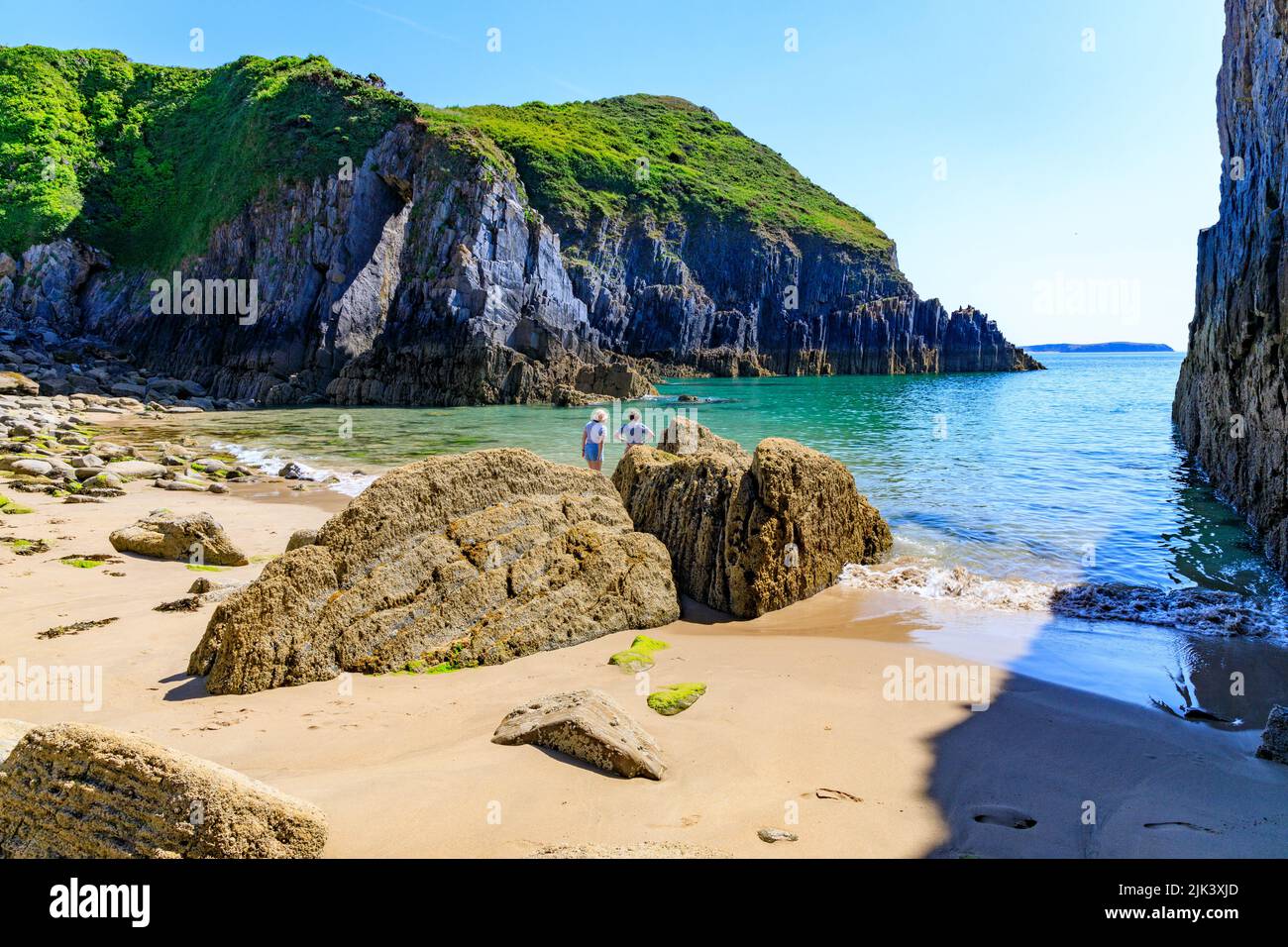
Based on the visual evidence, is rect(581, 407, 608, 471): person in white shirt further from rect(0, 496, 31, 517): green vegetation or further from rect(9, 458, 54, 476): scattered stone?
rect(9, 458, 54, 476): scattered stone

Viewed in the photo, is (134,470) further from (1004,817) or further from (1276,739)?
(1276,739)

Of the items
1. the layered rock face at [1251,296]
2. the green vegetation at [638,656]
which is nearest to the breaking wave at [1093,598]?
the layered rock face at [1251,296]

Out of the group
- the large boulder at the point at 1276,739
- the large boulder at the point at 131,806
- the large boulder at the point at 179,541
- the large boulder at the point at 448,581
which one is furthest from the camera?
the large boulder at the point at 179,541

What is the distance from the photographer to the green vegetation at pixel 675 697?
5191 millimetres

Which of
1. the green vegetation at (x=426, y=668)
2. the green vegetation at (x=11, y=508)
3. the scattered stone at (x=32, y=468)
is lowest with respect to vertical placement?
the green vegetation at (x=426, y=668)

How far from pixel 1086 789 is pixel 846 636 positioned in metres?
3.21

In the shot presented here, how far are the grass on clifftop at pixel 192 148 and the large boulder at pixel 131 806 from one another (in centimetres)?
5693

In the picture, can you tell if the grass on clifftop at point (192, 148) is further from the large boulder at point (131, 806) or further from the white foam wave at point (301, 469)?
the large boulder at point (131, 806)

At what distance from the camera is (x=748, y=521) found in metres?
8.13

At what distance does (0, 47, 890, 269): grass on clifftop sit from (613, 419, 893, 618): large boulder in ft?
171

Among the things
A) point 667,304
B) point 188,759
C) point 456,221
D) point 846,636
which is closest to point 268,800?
point 188,759

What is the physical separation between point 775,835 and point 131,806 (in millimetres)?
2706

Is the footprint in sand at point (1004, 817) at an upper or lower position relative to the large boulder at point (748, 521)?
lower
